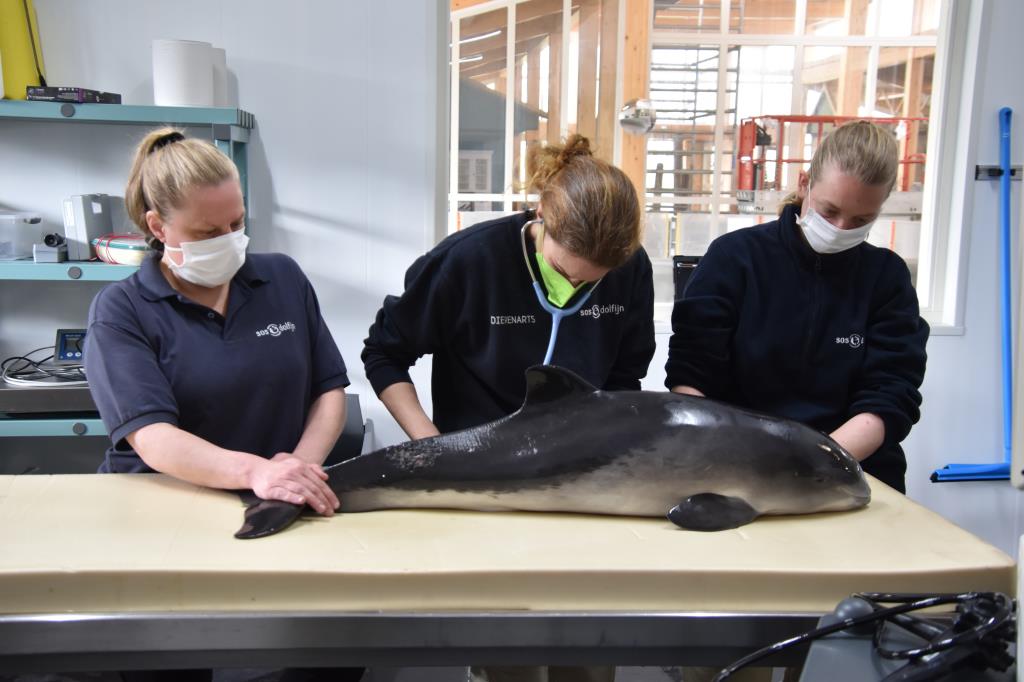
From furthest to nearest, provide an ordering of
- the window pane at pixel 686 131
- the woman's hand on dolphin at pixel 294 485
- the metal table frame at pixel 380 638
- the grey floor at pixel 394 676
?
1. the window pane at pixel 686 131
2. the grey floor at pixel 394 676
3. the woman's hand on dolphin at pixel 294 485
4. the metal table frame at pixel 380 638

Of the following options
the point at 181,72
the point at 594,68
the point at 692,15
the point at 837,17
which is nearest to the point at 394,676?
the point at 181,72

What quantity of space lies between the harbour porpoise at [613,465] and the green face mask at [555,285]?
0.29 meters

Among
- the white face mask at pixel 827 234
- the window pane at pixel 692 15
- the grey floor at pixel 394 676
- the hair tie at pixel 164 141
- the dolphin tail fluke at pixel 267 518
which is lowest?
the grey floor at pixel 394 676

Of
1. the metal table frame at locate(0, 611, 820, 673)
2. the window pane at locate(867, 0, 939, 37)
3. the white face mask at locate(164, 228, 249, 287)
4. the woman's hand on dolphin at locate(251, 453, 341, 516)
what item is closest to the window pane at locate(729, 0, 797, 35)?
the window pane at locate(867, 0, 939, 37)

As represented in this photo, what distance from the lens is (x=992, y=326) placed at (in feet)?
14.1

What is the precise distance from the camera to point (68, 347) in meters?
3.63

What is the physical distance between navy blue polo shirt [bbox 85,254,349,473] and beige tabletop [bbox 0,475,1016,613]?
0.89 ft

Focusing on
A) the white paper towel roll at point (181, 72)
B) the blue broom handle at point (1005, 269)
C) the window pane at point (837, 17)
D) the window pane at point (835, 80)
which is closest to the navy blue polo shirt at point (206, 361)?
the white paper towel roll at point (181, 72)

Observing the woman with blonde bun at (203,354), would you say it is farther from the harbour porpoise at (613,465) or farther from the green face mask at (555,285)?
the green face mask at (555,285)

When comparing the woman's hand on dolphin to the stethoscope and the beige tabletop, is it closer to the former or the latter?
the beige tabletop

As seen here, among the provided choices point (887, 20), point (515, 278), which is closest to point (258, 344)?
point (515, 278)

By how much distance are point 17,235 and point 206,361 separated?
2.02m

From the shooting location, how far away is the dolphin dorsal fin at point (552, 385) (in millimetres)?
1823

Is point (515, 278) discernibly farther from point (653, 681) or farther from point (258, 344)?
point (653, 681)
